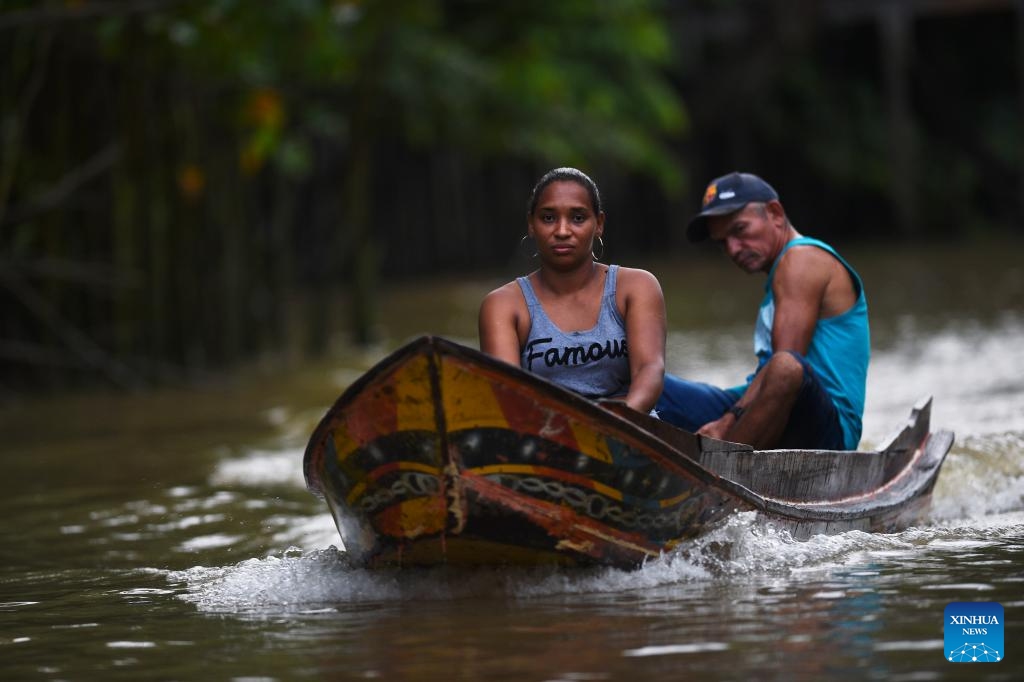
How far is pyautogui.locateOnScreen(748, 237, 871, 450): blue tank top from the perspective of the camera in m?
6.29

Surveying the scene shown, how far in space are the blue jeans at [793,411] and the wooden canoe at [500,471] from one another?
0.63 meters

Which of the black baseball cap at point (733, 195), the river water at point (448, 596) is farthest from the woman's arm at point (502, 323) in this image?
the black baseball cap at point (733, 195)

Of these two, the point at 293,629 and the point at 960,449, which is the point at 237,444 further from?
the point at 293,629

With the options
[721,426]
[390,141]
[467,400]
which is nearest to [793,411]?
[721,426]

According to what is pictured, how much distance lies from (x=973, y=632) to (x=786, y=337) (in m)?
1.99

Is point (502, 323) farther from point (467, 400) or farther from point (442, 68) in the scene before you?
point (442, 68)

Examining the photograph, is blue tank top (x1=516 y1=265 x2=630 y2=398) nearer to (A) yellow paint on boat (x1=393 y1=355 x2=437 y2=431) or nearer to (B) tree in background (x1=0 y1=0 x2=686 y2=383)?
(A) yellow paint on boat (x1=393 y1=355 x2=437 y2=431)

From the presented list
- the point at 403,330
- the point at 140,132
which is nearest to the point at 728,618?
the point at 140,132

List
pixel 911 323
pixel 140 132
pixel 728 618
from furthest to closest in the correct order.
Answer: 1. pixel 911 323
2. pixel 140 132
3. pixel 728 618

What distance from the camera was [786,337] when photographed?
6164mm

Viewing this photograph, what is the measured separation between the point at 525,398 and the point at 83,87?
7.99 meters

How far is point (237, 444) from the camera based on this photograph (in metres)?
9.78

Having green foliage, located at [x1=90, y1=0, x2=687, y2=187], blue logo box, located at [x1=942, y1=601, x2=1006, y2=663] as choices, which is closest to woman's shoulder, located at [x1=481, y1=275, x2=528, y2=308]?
blue logo box, located at [x1=942, y1=601, x2=1006, y2=663]

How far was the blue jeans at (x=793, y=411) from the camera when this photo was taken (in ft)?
19.6
